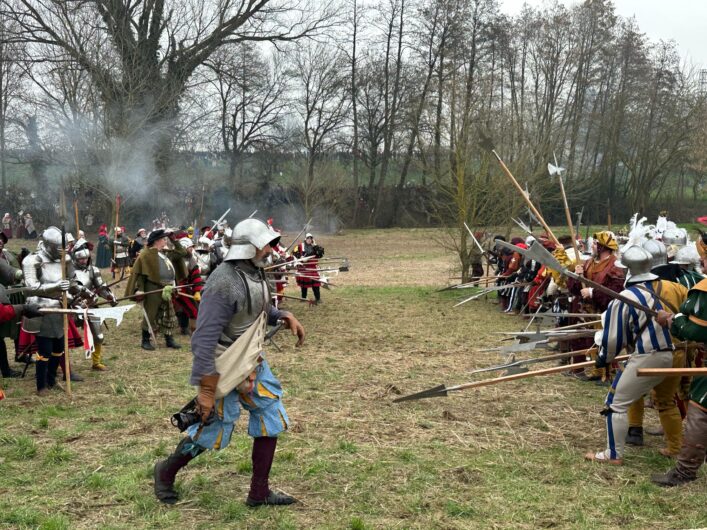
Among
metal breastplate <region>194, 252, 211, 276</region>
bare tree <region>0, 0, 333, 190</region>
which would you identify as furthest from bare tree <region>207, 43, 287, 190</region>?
metal breastplate <region>194, 252, 211, 276</region>

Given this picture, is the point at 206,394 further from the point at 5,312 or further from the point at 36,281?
the point at 36,281

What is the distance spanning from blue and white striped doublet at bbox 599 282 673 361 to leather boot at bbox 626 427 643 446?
107cm

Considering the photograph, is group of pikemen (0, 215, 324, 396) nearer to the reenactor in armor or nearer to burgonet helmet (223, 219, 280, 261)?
the reenactor in armor

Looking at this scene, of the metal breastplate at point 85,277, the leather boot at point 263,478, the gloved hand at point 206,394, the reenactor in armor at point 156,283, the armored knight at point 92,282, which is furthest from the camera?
the reenactor in armor at point 156,283

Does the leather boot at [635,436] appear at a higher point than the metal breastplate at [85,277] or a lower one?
lower

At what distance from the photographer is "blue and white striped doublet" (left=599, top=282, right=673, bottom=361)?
4.99 metres

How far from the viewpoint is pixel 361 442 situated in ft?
18.7

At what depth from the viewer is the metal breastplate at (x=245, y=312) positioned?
417 cm

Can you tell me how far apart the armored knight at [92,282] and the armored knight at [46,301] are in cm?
62

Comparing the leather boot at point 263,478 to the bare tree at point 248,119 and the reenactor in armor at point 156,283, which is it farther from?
the bare tree at point 248,119

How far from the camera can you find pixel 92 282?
839cm

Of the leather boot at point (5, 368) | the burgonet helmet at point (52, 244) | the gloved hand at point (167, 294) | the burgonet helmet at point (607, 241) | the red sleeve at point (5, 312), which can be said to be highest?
the burgonet helmet at point (607, 241)

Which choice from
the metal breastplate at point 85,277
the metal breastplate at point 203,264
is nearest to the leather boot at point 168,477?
the metal breastplate at point 85,277

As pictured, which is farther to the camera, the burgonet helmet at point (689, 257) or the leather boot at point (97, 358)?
the leather boot at point (97, 358)
